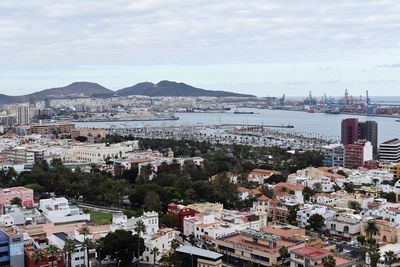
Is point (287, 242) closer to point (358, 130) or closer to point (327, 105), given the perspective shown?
point (358, 130)

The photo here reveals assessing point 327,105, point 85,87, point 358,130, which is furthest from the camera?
point 85,87

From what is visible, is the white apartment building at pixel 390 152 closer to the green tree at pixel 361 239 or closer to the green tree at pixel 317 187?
the green tree at pixel 317 187

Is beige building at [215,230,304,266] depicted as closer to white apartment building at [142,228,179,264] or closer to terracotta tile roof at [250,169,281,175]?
white apartment building at [142,228,179,264]

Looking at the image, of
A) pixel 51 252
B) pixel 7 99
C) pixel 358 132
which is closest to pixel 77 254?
pixel 51 252

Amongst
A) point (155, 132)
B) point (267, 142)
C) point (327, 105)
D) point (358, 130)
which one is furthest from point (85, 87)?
point (358, 130)

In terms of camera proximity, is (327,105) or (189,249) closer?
(189,249)

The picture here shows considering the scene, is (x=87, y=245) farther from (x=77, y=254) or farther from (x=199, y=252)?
(x=199, y=252)
